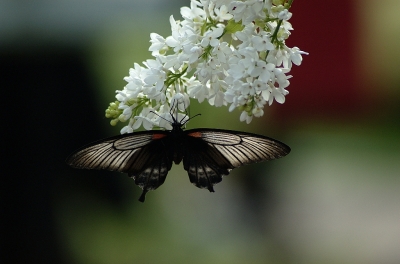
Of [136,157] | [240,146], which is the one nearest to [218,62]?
[240,146]

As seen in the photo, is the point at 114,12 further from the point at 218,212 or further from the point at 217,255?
the point at 217,255

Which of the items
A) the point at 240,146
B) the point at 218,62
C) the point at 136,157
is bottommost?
the point at 136,157

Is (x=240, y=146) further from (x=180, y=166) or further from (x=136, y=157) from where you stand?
(x=180, y=166)

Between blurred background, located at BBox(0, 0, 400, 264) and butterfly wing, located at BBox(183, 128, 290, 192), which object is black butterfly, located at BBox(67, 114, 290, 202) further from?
blurred background, located at BBox(0, 0, 400, 264)

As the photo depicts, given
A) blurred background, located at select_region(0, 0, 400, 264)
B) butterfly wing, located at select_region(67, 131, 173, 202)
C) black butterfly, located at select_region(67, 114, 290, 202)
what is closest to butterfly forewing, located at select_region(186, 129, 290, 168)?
black butterfly, located at select_region(67, 114, 290, 202)

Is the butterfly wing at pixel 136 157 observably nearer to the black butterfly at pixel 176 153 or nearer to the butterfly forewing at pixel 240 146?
the black butterfly at pixel 176 153

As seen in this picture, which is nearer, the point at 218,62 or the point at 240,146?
the point at 218,62

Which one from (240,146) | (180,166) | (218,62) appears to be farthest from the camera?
(180,166)
